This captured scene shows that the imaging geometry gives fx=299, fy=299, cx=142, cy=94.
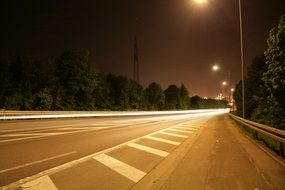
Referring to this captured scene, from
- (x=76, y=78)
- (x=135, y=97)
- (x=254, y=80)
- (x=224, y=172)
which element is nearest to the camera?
(x=224, y=172)

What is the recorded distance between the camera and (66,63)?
2047 inches

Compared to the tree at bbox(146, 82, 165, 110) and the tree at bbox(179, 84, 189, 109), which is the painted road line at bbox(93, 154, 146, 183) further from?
the tree at bbox(179, 84, 189, 109)

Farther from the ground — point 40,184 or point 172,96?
point 172,96

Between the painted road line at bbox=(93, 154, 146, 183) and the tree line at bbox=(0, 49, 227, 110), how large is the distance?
111 ft

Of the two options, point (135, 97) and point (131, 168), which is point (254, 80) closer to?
point (131, 168)

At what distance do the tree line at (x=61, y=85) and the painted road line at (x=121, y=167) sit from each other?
33837mm

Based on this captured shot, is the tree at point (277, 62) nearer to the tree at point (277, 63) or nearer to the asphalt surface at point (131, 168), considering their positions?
the tree at point (277, 63)

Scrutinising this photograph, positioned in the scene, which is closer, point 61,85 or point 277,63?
point 277,63

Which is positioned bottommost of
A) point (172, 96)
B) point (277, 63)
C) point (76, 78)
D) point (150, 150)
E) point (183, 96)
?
point (150, 150)

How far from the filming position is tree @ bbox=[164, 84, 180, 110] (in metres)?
109

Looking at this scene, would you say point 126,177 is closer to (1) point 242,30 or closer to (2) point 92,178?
(2) point 92,178

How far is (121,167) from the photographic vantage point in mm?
→ 8305

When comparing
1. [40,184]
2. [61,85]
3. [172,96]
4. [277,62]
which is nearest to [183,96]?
[172,96]

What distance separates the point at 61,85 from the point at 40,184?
45.9 metres
